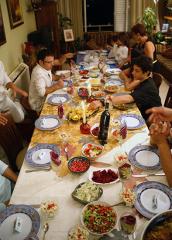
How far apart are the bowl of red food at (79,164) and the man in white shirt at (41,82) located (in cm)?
134

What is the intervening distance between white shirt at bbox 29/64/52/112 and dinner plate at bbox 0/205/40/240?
1660 millimetres

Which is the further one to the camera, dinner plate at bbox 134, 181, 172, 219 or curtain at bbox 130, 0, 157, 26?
curtain at bbox 130, 0, 157, 26

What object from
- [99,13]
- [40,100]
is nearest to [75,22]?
[99,13]

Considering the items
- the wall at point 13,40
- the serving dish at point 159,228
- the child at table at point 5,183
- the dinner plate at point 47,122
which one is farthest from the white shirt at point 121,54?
the serving dish at point 159,228

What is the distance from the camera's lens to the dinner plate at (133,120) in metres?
1.88

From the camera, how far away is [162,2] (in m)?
Result: 5.86

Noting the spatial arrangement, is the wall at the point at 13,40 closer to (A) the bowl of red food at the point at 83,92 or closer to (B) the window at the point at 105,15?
(A) the bowl of red food at the point at 83,92

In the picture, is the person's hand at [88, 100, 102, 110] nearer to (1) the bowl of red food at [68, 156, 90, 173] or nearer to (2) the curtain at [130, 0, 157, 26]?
Answer: (1) the bowl of red food at [68, 156, 90, 173]

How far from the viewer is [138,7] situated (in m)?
5.91

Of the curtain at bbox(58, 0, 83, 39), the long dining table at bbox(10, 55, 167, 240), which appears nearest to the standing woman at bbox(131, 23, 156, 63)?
the long dining table at bbox(10, 55, 167, 240)

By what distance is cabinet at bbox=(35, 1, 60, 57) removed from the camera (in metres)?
5.03

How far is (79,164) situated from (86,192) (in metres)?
0.25

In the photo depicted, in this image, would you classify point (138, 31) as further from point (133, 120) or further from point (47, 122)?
point (47, 122)

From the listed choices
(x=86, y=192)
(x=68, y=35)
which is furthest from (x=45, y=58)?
(x=68, y=35)
